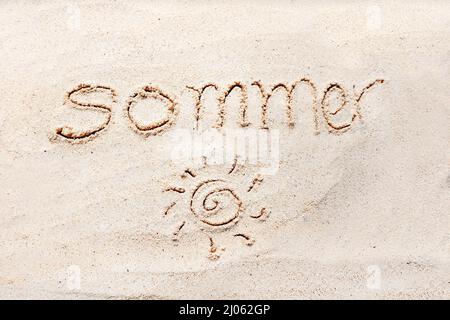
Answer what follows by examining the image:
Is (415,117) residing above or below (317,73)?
below

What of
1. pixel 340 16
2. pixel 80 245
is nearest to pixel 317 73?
pixel 340 16

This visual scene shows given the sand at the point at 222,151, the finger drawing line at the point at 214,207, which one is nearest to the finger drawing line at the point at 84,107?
the sand at the point at 222,151

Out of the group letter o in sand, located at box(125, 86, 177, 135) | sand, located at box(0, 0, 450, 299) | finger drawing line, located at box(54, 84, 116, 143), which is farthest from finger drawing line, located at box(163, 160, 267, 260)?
finger drawing line, located at box(54, 84, 116, 143)

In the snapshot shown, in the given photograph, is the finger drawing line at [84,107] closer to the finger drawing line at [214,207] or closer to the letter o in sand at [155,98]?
the letter o in sand at [155,98]

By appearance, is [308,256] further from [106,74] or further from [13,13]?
[13,13]

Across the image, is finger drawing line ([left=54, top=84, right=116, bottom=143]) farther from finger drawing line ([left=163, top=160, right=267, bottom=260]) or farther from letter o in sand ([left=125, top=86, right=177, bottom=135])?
finger drawing line ([left=163, top=160, right=267, bottom=260])

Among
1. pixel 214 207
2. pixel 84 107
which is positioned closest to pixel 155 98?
pixel 84 107

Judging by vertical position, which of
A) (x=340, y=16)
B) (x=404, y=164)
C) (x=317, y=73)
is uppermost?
(x=340, y=16)
